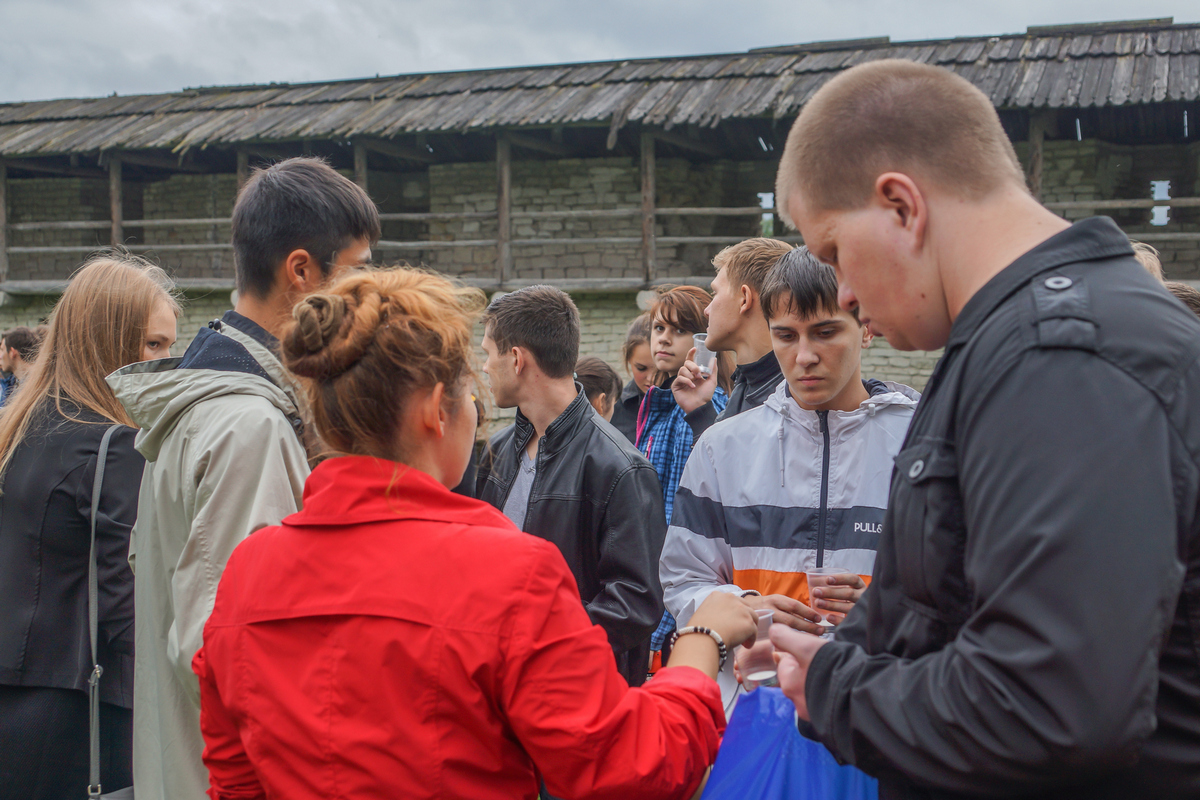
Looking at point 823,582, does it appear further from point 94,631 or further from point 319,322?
point 94,631

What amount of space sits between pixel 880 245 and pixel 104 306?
6.64ft

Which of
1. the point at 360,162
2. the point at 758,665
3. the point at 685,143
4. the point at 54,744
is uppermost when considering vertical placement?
the point at 685,143

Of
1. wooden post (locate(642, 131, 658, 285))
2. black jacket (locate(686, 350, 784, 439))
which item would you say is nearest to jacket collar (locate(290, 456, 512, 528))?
black jacket (locate(686, 350, 784, 439))

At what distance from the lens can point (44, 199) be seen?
15469mm

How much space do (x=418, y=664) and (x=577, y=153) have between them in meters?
13.1

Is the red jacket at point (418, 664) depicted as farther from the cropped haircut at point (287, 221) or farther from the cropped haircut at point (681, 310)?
the cropped haircut at point (681, 310)

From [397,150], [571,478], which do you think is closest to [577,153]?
[397,150]

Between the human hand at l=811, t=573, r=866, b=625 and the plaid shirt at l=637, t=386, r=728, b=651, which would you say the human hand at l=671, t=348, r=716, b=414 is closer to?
the plaid shirt at l=637, t=386, r=728, b=651

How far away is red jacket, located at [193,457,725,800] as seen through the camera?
1.11 m

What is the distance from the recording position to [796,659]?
1.18 metres

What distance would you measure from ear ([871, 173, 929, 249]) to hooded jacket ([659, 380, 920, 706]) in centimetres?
96

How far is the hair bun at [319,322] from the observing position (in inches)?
47.1

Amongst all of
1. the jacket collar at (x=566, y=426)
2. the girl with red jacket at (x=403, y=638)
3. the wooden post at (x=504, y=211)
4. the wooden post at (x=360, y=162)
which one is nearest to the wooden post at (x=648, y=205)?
the wooden post at (x=504, y=211)

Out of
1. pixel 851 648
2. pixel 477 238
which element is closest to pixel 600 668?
pixel 851 648
